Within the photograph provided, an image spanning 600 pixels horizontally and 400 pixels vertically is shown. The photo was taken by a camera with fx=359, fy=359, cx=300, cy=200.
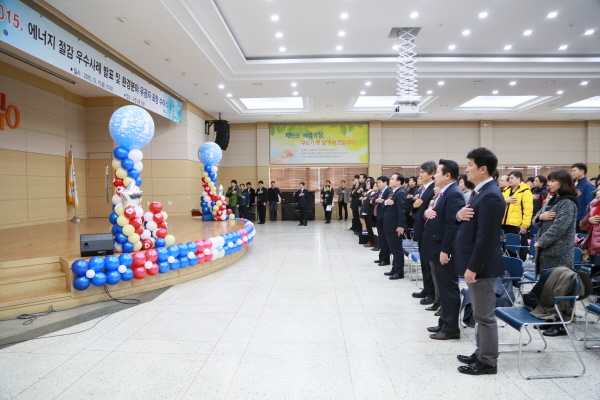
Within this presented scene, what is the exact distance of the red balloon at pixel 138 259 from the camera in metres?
4.45

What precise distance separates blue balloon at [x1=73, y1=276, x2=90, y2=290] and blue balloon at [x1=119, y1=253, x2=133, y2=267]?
41 centimetres

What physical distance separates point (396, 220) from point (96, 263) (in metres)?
3.96

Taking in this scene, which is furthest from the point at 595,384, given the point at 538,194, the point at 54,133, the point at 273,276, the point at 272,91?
the point at 54,133

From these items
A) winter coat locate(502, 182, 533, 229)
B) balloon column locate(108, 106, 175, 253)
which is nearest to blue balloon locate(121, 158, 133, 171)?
balloon column locate(108, 106, 175, 253)

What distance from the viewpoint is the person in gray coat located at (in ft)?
10.4

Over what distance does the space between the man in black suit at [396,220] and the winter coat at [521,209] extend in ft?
5.27

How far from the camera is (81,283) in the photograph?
4035 millimetres

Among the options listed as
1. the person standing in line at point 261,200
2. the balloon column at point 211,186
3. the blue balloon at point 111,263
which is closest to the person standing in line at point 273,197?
the person standing in line at point 261,200

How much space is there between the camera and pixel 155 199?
36.3ft

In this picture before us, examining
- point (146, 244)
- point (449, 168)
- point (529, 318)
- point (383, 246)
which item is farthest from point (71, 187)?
point (529, 318)

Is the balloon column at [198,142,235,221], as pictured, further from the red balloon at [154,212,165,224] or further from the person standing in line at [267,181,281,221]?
the person standing in line at [267,181,281,221]

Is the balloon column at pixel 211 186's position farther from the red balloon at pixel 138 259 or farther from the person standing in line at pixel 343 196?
the person standing in line at pixel 343 196

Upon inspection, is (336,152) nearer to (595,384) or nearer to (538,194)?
(538,194)

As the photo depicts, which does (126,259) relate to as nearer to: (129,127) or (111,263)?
(111,263)
